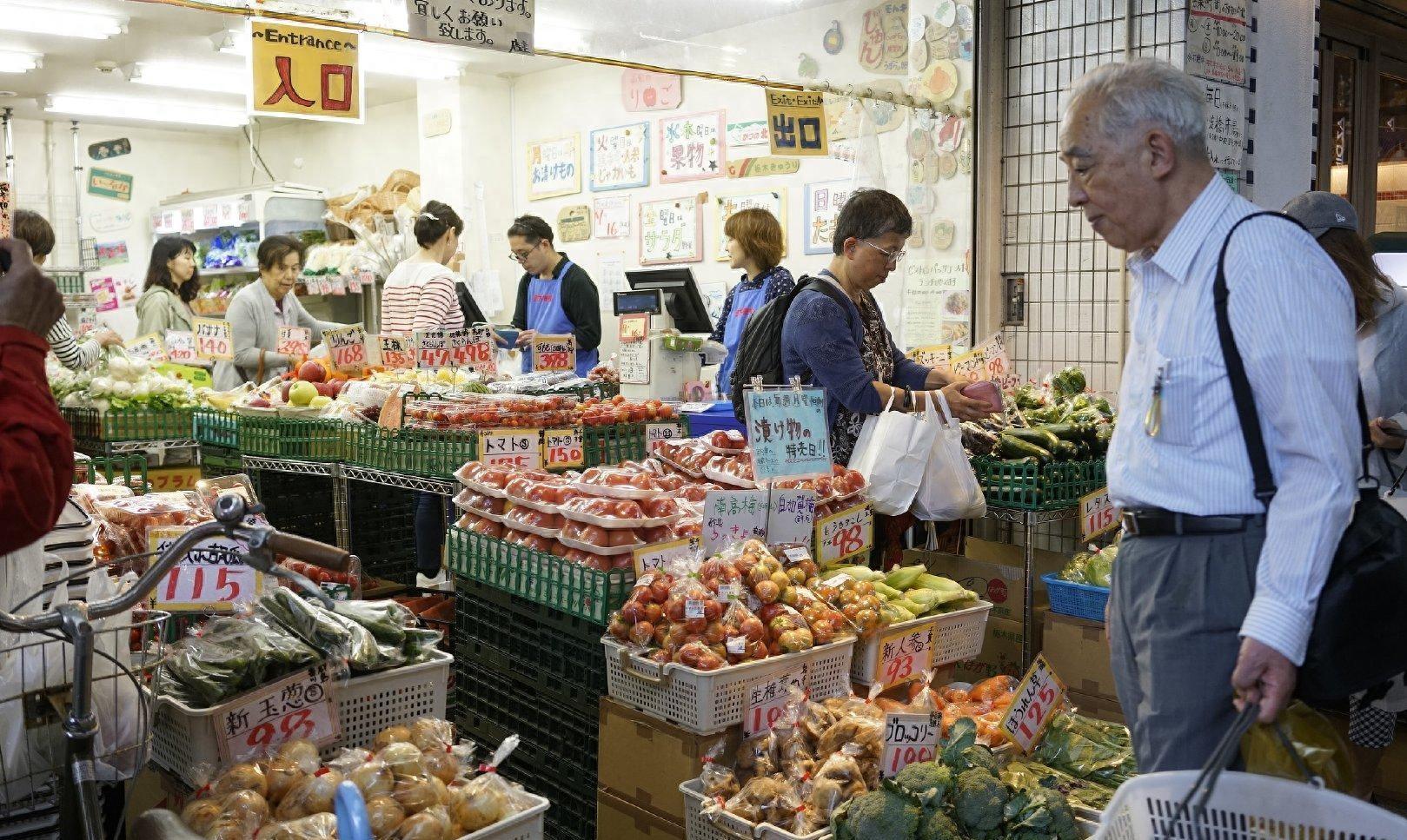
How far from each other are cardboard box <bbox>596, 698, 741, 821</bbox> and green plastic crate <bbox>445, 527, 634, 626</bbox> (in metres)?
0.28

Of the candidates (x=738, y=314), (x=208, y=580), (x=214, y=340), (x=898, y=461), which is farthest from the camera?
(x=214, y=340)

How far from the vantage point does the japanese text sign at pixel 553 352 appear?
5.73 m

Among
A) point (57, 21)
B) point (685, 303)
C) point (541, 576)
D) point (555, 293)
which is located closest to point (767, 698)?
point (541, 576)

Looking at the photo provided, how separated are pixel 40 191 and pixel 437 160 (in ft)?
17.6

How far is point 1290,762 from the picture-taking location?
1856 millimetres

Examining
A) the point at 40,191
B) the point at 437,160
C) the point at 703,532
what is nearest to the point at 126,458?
the point at 703,532

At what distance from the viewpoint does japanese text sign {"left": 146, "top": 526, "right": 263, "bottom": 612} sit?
2.60m

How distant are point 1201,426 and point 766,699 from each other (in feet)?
4.77

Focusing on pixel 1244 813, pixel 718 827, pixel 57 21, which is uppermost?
pixel 57 21

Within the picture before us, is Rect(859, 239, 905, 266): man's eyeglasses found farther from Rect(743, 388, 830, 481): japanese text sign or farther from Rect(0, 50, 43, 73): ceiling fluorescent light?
Rect(0, 50, 43, 73): ceiling fluorescent light

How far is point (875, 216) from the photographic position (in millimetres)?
3926

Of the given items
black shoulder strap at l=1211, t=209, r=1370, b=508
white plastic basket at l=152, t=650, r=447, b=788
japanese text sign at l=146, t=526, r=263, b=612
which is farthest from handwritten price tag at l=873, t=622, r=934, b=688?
japanese text sign at l=146, t=526, r=263, b=612

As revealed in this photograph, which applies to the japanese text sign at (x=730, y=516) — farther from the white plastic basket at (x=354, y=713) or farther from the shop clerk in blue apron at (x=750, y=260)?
the shop clerk in blue apron at (x=750, y=260)

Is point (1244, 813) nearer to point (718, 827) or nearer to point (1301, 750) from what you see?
point (1301, 750)
